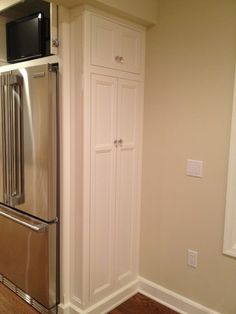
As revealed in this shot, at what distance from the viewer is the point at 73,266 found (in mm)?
2072

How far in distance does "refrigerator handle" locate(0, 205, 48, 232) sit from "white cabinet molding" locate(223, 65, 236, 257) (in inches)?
50.3

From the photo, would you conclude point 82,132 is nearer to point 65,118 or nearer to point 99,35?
point 65,118

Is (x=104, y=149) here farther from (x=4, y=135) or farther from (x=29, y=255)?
(x=29, y=255)

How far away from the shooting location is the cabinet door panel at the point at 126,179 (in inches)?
84.7

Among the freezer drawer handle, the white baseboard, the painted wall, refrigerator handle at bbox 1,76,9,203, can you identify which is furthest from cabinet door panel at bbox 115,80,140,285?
refrigerator handle at bbox 1,76,9,203

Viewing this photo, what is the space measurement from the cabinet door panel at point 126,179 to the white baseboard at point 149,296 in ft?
0.35

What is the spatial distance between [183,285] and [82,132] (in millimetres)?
1423

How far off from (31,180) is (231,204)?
1437 millimetres

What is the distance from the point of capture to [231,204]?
1.86 meters

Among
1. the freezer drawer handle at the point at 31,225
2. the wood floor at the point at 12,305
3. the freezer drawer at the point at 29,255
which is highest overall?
the freezer drawer handle at the point at 31,225

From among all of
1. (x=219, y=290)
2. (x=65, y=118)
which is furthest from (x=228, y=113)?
(x=219, y=290)

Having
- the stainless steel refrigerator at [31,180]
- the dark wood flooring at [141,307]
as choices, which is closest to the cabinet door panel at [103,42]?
the stainless steel refrigerator at [31,180]

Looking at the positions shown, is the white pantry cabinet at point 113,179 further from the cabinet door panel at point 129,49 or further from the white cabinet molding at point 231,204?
the white cabinet molding at point 231,204

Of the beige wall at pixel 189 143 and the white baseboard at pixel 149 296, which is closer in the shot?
the beige wall at pixel 189 143
